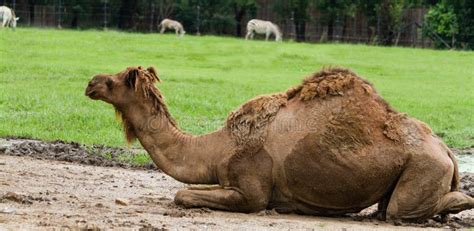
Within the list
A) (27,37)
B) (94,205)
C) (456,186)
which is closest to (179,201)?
(94,205)

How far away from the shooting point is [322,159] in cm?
924

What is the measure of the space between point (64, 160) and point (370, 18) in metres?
47.8

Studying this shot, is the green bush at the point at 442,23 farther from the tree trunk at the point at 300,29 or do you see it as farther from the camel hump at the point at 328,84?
the camel hump at the point at 328,84

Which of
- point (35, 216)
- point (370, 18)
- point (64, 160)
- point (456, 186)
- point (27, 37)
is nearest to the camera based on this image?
point (35, 216)

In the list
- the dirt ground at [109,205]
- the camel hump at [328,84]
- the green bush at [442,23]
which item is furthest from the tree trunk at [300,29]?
the camel hump at [328,84]

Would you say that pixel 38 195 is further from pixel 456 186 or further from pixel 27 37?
pixel 27 37

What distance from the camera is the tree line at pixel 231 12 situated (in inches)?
2292

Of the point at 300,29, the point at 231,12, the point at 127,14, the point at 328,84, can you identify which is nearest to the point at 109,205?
the point at 328,84

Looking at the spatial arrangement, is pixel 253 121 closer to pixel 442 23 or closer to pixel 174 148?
pixel 174 148

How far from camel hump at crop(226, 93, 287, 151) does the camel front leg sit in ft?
1.44

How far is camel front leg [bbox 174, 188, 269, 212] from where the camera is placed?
928cm

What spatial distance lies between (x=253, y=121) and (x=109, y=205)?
148cm

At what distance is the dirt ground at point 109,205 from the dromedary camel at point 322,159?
0.53ft

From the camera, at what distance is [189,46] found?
39469 mm
